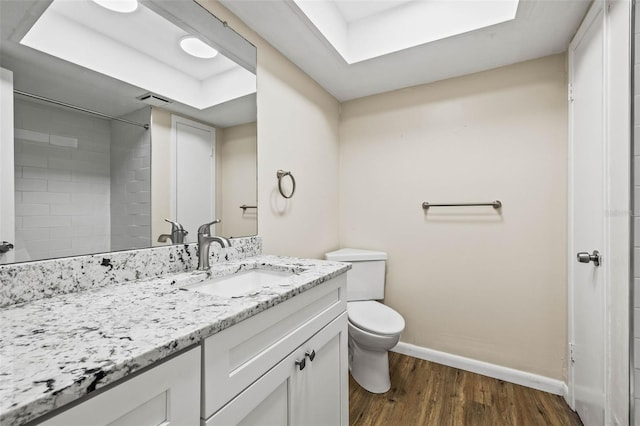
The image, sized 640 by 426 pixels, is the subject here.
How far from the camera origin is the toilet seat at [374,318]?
1717 mm

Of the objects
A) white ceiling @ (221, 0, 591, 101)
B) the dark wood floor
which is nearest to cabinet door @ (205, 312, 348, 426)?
the dark wood floor

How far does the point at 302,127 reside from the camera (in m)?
2.00

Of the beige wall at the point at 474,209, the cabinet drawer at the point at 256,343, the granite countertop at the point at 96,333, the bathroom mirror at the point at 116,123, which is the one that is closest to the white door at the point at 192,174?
the bathroom mirror at the point at 116,123

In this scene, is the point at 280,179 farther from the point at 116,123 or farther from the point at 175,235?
the point at 116,123

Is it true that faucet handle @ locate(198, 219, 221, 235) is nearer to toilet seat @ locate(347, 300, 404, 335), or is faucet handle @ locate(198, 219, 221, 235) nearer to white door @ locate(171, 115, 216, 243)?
white door @ locate(171, 115, 216, 243)

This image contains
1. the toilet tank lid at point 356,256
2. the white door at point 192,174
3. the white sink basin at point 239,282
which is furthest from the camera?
the toilet tank lid at point 356,256

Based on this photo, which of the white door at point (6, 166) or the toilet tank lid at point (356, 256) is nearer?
the white door at point (6, 166)

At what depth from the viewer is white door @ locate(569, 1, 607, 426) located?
1.27 metres

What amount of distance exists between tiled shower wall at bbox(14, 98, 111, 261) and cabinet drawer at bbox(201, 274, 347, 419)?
616 mm

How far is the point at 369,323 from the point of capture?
70.6 inches

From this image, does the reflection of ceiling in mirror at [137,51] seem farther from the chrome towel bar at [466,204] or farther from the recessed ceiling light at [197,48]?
the chrome towel bar at [466,204]

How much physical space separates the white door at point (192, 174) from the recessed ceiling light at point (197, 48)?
12.1 inches

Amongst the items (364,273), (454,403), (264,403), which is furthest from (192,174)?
(454,403)

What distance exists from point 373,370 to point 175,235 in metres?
1.43
